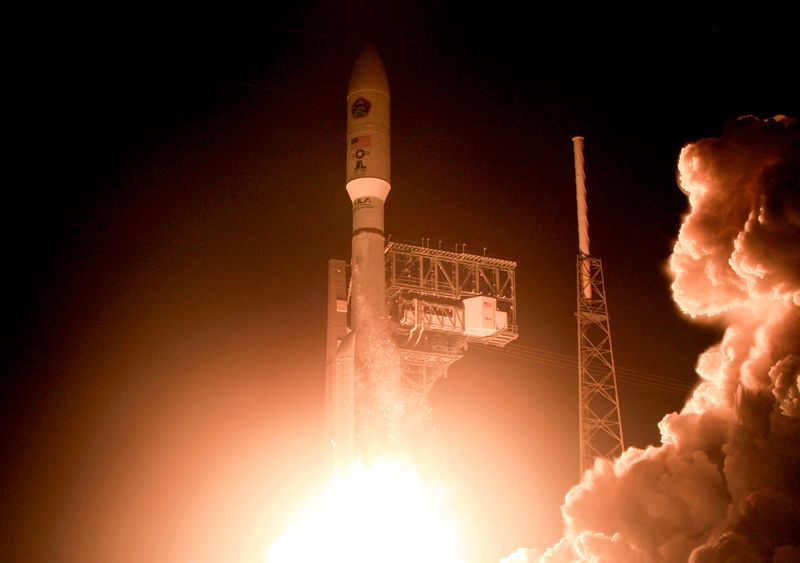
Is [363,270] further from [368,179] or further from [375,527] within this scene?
[375,527]

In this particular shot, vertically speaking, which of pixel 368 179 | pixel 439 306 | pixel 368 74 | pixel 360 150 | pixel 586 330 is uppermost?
pixel 368 74

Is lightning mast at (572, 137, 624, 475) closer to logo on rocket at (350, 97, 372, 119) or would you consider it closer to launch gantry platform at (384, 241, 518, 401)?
launch gantry platform at (384, 241, 518, 401)

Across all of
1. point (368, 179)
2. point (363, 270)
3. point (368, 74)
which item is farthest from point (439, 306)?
point (368, 74)

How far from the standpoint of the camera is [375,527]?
1166 inches

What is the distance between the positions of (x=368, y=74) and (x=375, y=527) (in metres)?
13.7

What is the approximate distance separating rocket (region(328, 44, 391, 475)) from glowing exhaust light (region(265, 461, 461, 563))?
2.89 feet

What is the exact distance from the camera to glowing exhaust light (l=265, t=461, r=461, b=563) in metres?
29.4

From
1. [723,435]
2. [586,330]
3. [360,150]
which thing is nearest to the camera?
[723,435]

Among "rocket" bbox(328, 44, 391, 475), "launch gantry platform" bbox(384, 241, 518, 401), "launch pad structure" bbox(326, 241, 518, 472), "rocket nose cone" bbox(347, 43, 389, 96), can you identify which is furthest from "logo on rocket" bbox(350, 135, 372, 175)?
"launch gantry platform" bbox(384, 241, 518, 401)

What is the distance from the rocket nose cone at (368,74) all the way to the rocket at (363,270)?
31 millimetres

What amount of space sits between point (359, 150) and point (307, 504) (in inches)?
537

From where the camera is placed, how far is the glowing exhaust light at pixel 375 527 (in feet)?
96.6

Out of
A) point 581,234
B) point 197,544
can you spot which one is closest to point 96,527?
point 197,544

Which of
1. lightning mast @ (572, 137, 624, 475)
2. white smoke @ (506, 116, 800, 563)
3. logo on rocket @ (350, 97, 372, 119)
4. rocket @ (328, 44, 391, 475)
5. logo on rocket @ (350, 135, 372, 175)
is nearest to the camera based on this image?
white smoke @ (506, 116, 800, 563)
